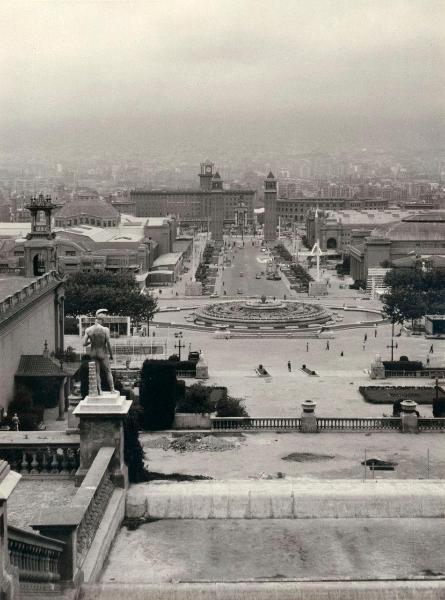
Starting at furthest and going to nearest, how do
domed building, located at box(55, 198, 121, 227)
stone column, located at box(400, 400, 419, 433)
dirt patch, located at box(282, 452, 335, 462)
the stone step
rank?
domed building, located at box(55, 198, 121, 227)
stone column, located at box(400, 400, 419, 433)
dirt patch, located at box(282, 452, 335, 462)
the stone step

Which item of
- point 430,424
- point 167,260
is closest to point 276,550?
point 430,424

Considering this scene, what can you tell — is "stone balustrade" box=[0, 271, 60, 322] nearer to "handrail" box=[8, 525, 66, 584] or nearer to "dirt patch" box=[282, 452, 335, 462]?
"dirt patch" box=[282, 452, 335, 462]

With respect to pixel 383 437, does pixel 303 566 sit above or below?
above

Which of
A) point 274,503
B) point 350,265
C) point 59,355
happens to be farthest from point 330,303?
point 274,503

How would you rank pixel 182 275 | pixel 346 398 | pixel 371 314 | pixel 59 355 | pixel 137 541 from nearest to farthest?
1. pixel 137 541
2. pixel 346 398
3. pixel 59 355
4. pixel 371 314
5. pixel 182 275

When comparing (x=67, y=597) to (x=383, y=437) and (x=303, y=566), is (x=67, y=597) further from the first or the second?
(x=383, y=437)

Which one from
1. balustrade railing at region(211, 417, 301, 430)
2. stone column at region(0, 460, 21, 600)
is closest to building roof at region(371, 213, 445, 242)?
balustrade railing at region(211, 417, 301, 430)

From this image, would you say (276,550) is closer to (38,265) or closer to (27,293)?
(27,293)
